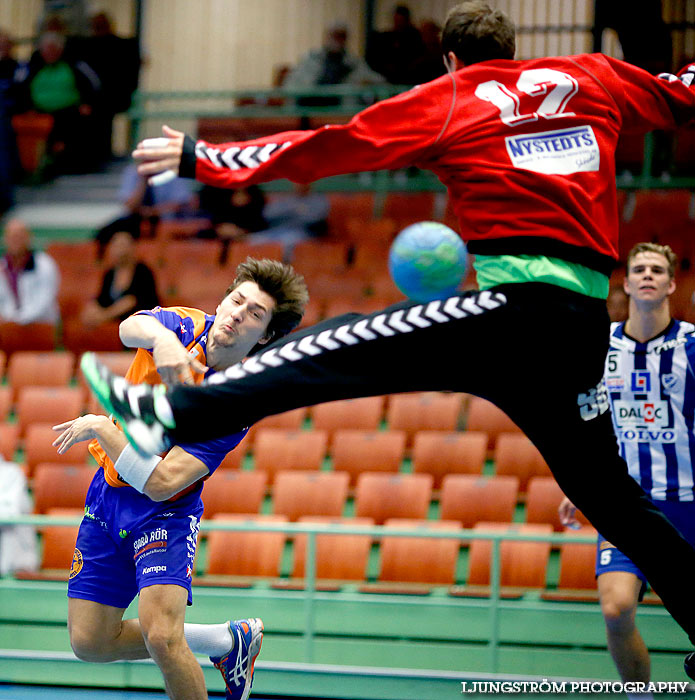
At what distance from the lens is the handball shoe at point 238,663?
4438 millimetres

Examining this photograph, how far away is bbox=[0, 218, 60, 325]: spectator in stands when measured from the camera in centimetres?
947

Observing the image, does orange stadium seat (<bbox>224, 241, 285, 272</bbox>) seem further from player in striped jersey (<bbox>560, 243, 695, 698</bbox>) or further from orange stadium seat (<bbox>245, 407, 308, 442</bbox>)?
player in striped jersey (<bbox>560, 243, 695, 698</bbox>)

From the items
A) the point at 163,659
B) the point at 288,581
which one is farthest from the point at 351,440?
the point at 163,659

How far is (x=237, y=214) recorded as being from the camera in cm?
1085

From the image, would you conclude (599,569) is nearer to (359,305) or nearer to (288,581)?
(288,581)

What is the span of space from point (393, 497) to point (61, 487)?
2.40m

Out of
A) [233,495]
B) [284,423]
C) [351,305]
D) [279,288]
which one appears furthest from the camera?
[351,305]

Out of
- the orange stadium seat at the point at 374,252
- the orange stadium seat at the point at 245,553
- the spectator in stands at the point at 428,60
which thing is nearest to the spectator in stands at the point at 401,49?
the spectator in stands at the point at 428,60

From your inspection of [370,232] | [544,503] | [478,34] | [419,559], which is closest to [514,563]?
[419,559]

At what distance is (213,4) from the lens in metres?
15.3

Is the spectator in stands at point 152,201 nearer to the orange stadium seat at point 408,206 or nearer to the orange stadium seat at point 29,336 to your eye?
the orange stadium seat at point 29,336

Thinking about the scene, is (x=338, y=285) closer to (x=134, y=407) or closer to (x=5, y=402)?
(x=5, y=402)

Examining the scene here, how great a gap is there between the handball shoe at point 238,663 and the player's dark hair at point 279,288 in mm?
1475

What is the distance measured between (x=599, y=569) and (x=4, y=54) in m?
11.1
